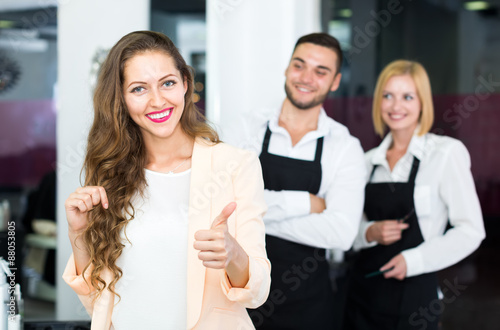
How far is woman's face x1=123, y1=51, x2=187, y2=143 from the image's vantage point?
1586 mm

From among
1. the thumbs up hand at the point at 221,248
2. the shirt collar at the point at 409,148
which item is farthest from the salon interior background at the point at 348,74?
the thumbs up hand at the point at 221,248

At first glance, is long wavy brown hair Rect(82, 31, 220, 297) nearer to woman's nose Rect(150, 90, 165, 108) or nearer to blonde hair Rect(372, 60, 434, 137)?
woman's nose Rect(150, 90, 165, 108)

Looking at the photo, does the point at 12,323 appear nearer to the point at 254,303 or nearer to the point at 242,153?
the point at 254,303

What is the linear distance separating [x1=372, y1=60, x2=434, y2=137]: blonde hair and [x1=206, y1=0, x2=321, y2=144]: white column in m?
0.52

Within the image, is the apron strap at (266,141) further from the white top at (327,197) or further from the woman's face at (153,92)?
the woman's face at (153,92)

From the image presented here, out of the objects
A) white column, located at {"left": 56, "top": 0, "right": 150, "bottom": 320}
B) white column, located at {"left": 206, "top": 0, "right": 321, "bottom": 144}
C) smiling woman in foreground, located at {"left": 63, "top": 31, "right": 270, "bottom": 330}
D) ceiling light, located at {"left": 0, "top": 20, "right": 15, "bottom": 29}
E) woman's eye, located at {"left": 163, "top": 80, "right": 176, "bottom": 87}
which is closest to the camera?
smiling woman in foreground, located at {"left": 63, "top": 31, "right": 270, "bottom": 330}

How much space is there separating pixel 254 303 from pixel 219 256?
0.26m

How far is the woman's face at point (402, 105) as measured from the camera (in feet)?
8.39

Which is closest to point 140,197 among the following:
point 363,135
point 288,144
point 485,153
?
point 288,144

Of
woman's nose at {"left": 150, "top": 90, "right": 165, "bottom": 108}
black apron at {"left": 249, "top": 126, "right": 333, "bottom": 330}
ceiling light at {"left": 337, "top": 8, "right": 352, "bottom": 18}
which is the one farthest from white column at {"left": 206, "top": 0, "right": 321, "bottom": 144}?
woman's nose at {"left": 150, "top": 90, "right": 165, "bottom": 108}

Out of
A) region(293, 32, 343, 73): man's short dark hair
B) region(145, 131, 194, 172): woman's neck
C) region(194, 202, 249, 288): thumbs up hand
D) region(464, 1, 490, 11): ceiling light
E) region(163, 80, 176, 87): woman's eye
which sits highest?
region(464, 1, 490, 11): ceiling light

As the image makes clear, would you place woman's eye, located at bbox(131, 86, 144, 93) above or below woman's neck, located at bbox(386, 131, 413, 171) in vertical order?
above

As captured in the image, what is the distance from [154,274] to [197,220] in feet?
0.68

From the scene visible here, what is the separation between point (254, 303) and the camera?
1.44 m
